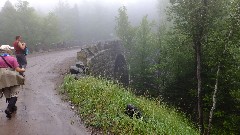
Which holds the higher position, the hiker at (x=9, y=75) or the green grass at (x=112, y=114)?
the hiker at (x=9, y=75)

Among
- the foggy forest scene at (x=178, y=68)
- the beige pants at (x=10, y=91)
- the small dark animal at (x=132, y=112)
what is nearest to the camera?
the beige pants at (x=10, y=91)

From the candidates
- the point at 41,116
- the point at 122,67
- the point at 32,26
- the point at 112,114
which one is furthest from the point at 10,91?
the point at 32,26

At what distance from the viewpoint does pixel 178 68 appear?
2972 cm

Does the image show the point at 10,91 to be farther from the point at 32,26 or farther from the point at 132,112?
the point at 32,26

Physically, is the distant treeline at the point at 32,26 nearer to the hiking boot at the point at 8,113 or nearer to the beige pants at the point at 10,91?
the hiking boot at the point at 8,113

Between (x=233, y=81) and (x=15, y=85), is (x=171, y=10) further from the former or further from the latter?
(x=15, y=85)

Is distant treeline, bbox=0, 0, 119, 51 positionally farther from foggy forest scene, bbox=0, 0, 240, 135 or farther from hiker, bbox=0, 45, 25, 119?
hiker, bbox=0, 45, 25, 119

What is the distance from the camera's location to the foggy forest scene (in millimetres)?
10391

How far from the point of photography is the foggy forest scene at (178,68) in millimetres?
10391

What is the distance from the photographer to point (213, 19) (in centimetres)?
2191

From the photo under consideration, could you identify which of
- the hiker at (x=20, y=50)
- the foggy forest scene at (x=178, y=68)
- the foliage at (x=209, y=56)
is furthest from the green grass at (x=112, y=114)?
the foliage at (x=209, y=56)

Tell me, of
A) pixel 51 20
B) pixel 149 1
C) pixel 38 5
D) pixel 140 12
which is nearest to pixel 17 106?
pixel 51 20

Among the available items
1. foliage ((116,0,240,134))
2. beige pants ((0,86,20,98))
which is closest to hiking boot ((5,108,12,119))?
beige pants ((0,86,20,98))

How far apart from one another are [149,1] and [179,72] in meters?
90.0
